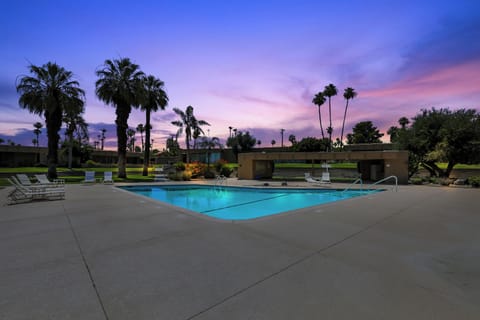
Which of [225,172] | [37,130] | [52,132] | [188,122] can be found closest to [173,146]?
[188,122]

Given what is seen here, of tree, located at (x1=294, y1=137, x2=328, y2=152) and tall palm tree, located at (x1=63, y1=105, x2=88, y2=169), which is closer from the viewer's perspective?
tall palm tree, located at (x1=63, y1=105, x2=88, y2=169)

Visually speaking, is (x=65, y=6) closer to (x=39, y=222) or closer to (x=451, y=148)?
(x=39, y=222)

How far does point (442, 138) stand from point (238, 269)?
2012 cm

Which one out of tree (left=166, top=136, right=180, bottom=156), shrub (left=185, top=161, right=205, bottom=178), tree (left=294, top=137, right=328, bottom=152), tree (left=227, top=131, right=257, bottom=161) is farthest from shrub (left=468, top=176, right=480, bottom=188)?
tree (left=166, top=136, right=180, bottom=156)

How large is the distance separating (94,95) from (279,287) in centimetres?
2106

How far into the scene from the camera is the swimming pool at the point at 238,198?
8.91 metres

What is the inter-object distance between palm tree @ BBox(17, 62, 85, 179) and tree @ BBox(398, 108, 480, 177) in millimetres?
26173

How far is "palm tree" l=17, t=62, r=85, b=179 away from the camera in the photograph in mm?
15625

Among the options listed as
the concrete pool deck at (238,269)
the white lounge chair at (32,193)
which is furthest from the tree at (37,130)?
the concrete pool deck at (238,269)

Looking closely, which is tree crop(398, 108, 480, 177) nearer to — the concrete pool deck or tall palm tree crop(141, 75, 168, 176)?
the concrete pool deck

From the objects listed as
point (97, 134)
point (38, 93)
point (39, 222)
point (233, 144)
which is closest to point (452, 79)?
point (39, 222)

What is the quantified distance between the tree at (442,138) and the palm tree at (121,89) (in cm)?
2293

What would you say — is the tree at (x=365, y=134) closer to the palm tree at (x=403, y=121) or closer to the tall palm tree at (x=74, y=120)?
the palm tree at (x=403, y=121)

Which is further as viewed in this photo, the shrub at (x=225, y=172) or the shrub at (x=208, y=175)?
the shrub at (x=225, y=172)
